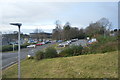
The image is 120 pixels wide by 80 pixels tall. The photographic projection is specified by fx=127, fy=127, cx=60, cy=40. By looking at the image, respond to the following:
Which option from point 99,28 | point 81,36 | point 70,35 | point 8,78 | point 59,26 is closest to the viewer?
point 8,78

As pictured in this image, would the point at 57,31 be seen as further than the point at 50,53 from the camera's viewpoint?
Yes

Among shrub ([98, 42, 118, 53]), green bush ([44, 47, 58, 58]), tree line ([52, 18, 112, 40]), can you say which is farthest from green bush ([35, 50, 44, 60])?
tree line ([52, 18, 112, 40])

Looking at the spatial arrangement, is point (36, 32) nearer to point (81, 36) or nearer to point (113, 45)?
point (81, 36)

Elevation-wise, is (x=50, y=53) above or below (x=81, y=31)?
Result: below

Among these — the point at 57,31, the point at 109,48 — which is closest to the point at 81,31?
the point at 57,31

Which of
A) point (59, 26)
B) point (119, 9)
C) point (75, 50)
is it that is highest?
point (59, 26)

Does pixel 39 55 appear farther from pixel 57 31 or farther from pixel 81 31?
pixel 81 31

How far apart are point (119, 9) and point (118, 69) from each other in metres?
3.46

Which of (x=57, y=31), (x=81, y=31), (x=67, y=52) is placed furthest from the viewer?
(x=81, y=31)

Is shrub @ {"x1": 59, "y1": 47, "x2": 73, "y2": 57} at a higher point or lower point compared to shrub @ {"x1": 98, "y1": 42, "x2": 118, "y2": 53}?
lower

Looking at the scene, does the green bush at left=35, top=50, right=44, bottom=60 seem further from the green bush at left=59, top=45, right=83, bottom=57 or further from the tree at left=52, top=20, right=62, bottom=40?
the tree at left=52, top=20, right=62, bottom=40

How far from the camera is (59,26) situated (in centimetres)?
4659

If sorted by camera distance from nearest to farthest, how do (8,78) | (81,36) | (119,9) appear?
(8,78)
(119,9)
(81,36)

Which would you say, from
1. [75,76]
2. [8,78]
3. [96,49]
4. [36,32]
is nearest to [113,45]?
[96,49]
